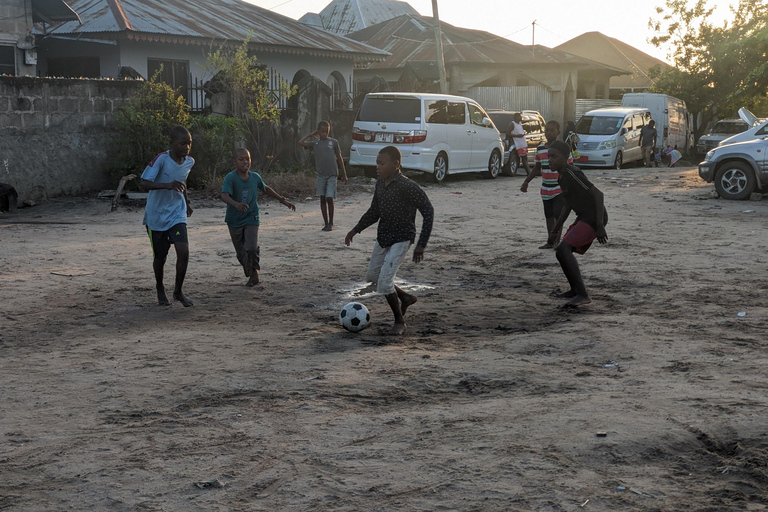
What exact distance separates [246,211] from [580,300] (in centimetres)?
320

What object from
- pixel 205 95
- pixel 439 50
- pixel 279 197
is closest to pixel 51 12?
pixel 205 95

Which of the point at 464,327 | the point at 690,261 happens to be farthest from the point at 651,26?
the point at 464,327

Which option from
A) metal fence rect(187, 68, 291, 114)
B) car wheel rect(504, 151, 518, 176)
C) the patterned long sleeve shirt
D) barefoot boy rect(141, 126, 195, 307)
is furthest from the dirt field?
car wheel rect(504, 151, 518, 176)

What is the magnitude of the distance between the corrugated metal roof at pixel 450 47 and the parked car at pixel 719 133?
6566 millimetres

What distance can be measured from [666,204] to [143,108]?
377 inches

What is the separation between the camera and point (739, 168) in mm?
16406

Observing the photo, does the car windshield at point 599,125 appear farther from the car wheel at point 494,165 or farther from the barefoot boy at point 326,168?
the barefoot boy at point 326,168

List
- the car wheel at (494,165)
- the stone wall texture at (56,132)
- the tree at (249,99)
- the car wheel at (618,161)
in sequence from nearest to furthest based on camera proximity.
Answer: the stone wall texture at (56,132), the tree at (249,99), the car wheel at (494,165), the car wheel at (618,161)

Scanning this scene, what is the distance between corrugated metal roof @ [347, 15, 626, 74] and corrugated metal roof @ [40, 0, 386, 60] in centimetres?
669

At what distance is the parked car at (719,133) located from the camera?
92.5ft

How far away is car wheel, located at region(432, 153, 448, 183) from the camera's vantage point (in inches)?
733

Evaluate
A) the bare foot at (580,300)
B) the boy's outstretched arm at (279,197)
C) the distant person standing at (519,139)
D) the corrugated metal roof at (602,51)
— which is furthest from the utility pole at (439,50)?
the corrugated metal roof at (602,51)

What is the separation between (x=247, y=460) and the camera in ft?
13.2

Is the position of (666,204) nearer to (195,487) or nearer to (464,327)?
(464,327)
